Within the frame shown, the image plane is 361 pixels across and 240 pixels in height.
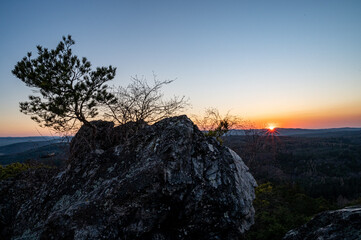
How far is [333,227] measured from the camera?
2.37 m

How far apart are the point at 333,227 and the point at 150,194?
9.58 ft

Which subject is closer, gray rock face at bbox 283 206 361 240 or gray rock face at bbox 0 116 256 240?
gray rock face at bbox 283 206 361 240

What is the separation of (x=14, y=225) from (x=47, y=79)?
18.6ft

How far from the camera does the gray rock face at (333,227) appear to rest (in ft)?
7.03

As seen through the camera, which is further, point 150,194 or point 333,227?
point 150,194

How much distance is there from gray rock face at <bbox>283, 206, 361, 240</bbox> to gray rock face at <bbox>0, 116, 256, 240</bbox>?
165cm

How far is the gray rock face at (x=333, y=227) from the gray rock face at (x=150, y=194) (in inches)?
65.0

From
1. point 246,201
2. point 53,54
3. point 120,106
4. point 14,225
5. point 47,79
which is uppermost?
point 53,54

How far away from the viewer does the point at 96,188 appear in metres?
4.36

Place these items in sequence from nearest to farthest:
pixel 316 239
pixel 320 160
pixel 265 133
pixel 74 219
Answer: pixel 316 239
pixel 74 219
pixel 265 133
pixel 320 160

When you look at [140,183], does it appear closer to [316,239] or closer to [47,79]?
[316,239]

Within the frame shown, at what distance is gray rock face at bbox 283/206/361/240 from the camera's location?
2.14 meters

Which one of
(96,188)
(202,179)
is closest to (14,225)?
(96,188)

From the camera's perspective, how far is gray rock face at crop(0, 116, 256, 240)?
357 cm
